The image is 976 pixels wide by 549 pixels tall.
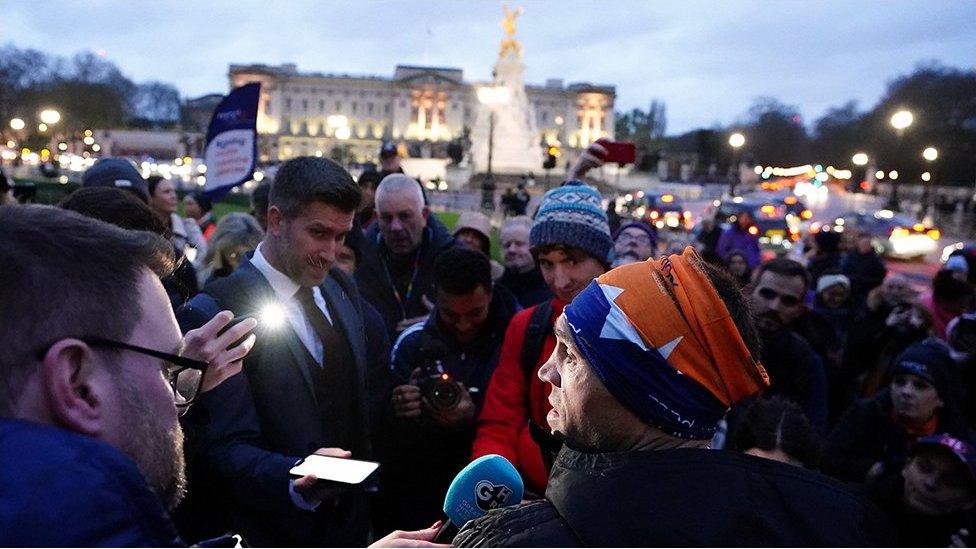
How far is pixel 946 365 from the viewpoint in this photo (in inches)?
172

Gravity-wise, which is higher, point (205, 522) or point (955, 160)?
point (955, 160)

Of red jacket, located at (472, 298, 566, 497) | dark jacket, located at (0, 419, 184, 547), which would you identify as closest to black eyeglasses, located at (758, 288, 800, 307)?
red jacket, located at (472, 298, 566, 497)

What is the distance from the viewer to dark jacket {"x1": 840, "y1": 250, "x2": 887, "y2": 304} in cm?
961

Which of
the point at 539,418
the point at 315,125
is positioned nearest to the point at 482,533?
the point at 539,418

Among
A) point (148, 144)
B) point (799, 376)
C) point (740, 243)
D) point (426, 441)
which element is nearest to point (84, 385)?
point (426, 441)

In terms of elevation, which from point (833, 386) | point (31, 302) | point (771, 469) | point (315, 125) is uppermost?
point (315, 125)

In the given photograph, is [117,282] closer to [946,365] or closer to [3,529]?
[3,529]

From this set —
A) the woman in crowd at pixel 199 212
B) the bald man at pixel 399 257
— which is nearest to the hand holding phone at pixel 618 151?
the bald man at pixel 399 257

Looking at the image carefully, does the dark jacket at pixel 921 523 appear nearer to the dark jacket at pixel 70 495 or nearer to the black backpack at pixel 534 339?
the black backpack at pixel 534 339

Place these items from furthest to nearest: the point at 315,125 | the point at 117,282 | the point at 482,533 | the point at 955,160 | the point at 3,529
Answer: the point at 315,125, the point at 955,160, the point at 482,533, the point at 117,282, the point at 3,529

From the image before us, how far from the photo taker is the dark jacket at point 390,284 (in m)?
5.34

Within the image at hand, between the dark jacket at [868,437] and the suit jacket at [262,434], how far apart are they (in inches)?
108

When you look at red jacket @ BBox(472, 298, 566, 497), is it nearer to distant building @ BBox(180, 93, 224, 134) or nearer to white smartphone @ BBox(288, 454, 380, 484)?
white smartphone @ BBox(288, 454, 380, 484)

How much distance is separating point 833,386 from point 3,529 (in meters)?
Answer: 6.59
